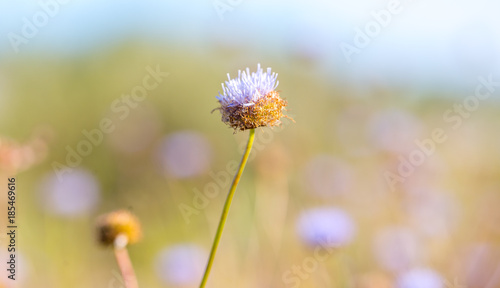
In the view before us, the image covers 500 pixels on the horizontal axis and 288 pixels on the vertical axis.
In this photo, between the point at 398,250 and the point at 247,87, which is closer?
the point at 247,87

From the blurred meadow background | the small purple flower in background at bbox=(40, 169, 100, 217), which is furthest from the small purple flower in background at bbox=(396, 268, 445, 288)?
the small purple flower in background at bbox=(40, 169, 100, 217)

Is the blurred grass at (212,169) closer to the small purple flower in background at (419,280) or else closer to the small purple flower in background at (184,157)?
the small purple flower in background at (184,157)

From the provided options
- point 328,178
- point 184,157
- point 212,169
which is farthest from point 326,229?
point 212,169

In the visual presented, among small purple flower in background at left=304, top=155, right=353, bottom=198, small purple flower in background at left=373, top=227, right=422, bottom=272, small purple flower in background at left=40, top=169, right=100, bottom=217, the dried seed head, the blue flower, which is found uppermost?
small purple flower in background at left=40, top=169, right=100, bottom=217

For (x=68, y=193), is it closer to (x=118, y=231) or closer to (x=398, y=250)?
(x=398, y=250)

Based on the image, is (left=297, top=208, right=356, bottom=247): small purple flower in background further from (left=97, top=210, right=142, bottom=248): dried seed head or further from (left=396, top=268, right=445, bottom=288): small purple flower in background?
(left=97, top=210, right=142, bottom=248): dried seed head

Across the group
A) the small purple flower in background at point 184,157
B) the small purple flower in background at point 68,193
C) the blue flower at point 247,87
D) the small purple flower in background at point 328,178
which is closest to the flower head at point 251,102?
the blue flower at point 247,87
